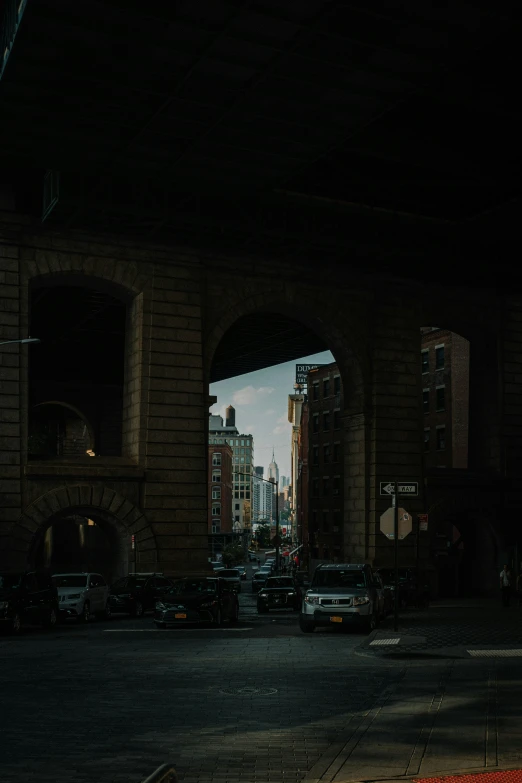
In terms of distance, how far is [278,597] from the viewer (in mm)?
45719

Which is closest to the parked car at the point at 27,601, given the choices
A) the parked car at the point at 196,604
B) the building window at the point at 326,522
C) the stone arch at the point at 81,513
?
the parked car at the point at 196,604

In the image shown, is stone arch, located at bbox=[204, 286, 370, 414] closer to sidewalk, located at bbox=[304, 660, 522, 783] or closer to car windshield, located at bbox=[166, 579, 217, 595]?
car windshield, located at bbox=[166, 579, 217, 595]

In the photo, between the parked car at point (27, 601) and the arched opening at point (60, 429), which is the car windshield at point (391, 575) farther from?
the arched opening at point (60, 429)

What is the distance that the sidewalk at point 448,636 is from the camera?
22281 millimetres

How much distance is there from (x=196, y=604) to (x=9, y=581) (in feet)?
19.2

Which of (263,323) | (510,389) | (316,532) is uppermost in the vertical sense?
(263,323)

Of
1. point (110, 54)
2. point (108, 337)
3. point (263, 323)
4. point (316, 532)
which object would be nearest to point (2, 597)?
point (110, 54)

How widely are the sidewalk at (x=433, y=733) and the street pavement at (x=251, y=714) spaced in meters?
0.02

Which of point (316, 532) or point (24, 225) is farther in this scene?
point (316, 532)

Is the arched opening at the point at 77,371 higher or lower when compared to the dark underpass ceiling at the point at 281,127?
lower

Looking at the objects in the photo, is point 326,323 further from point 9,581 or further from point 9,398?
point 9,581

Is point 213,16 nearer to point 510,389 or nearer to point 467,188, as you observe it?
point 467,188

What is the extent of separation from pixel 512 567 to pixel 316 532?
119 ft

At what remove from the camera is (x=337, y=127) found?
37.1 meters
